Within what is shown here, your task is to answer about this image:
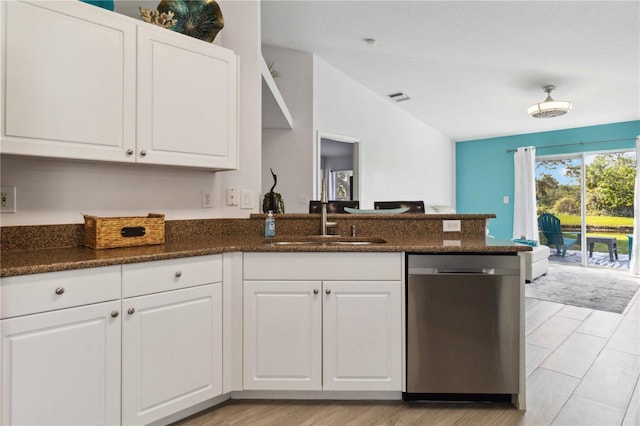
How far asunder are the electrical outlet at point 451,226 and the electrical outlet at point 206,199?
150 cm

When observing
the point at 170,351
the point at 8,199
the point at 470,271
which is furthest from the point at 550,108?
the point at 8,199

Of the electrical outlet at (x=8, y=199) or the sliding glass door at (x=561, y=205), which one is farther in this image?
the sliding glass door at (x=561, y=205)

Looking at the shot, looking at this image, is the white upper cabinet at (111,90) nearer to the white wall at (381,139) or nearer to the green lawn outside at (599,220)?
Answer: the white wall at (381,139)

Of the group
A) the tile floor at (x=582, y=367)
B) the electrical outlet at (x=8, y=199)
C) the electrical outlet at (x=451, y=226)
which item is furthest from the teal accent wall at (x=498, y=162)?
the electrical outlet at (x=8, y=199)

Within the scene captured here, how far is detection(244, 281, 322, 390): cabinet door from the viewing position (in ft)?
5.55

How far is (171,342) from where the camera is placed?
1.51 meters

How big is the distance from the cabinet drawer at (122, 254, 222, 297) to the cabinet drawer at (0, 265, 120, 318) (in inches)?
2.0

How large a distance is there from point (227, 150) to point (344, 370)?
1.35 metres

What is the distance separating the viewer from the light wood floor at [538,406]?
1653 millimetres

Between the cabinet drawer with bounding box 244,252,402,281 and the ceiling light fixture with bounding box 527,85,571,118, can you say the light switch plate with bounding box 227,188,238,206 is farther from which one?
the ceiling light fixture with bounding box 527,85,571,118

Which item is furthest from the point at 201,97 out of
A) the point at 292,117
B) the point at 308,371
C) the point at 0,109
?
the point at 292,117

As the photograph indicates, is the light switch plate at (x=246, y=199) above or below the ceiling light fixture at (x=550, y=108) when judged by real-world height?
below

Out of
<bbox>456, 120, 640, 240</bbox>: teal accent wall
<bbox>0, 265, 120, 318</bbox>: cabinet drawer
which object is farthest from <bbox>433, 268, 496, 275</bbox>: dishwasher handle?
<bbox>456, 120, 640, 240</bbox>: teal accent wall

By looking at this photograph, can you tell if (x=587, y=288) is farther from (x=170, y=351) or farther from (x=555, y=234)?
(x=170, y=351)
